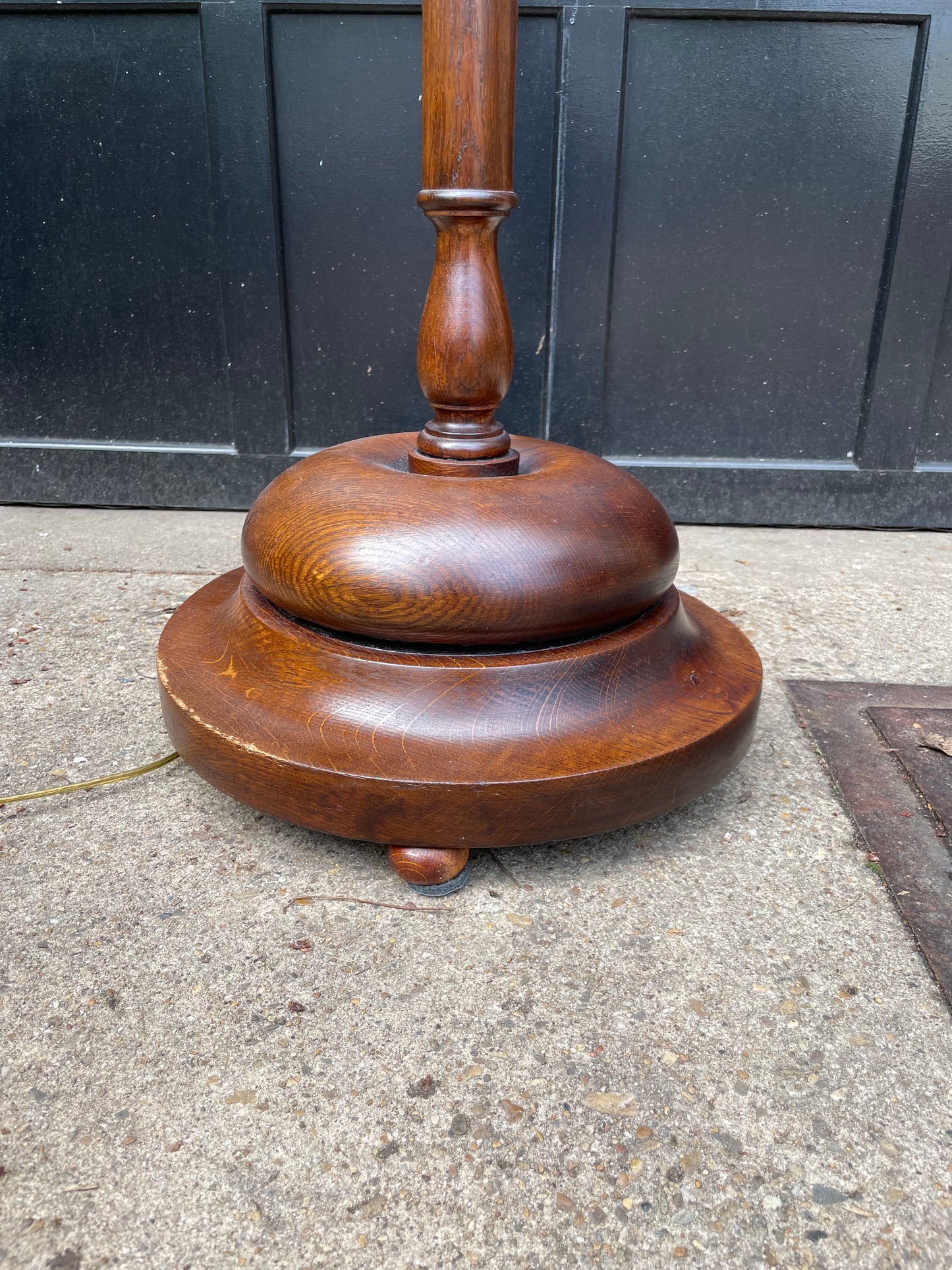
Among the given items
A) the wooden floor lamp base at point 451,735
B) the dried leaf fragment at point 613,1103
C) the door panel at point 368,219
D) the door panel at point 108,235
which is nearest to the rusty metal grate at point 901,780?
the wooden floor lamp base at point 451,735

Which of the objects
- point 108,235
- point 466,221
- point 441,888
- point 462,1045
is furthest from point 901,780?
point 108,235

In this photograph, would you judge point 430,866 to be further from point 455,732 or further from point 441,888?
point 455,732

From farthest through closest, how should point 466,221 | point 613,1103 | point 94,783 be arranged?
point 94,783
point 466,221
point 613,1103

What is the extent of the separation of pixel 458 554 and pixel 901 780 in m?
0.92

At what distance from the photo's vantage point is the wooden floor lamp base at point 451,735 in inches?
49.1

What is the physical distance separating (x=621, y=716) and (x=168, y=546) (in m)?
1.85

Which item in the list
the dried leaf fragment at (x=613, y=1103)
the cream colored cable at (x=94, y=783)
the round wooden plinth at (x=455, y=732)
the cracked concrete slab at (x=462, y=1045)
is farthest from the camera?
the cream colored cable at (x=94, y=783)

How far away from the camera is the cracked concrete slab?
0.91 metres

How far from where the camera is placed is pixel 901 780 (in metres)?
1.65

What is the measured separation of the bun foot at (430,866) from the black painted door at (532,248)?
1.84 meters

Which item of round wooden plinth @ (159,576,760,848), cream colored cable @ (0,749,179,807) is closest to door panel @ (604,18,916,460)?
round wooden plinth @ (159,576,760,848)

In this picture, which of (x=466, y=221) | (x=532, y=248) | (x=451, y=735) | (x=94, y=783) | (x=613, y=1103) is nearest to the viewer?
(x=613, y=1103)

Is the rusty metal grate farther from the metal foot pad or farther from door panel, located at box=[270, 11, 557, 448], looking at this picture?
door panel, located at box=[270, 11, 557, 448]

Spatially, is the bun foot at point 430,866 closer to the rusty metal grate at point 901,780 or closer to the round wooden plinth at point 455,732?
the round wooden plinth at point 455,732
